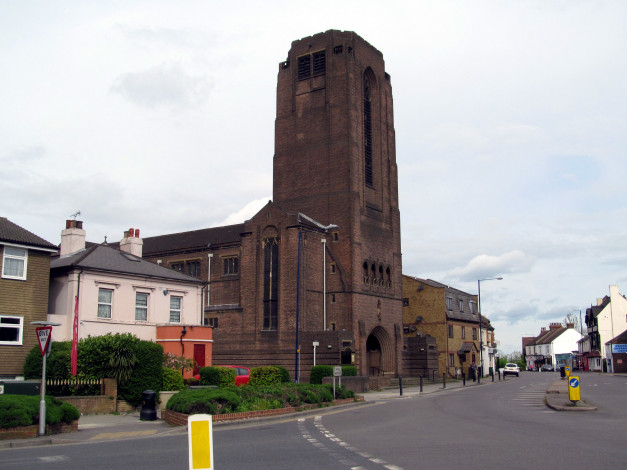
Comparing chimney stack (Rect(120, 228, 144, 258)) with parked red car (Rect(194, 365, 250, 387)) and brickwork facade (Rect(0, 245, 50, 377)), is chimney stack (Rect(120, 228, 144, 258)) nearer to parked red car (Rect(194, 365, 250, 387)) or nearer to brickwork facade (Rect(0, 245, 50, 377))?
parked red car (Rect(194, 365, 250, 387))

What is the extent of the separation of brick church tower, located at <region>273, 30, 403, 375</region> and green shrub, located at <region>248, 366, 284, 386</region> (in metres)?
10.7

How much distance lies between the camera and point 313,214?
53.2 meters

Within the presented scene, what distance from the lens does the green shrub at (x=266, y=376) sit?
119ft

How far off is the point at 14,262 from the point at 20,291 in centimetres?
124

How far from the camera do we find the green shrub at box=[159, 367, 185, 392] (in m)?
26.0

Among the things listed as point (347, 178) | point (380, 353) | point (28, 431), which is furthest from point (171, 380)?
point (380, 353)

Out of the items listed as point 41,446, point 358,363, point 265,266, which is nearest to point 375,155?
point 265,266

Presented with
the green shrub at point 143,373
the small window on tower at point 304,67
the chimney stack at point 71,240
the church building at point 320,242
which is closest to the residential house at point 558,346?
the church building at point 320,242

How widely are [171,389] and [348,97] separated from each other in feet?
110

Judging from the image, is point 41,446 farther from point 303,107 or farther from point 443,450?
point 303,107

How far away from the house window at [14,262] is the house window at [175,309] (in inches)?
341

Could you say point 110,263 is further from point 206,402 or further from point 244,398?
point 206,402

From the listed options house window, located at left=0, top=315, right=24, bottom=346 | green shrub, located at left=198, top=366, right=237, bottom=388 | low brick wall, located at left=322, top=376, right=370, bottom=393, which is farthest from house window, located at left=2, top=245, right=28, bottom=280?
low brick wall, located at left=322, top=376, right=370, bottom=393

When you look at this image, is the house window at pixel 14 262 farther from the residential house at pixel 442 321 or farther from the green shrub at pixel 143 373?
the residential house at pixel 442 321
